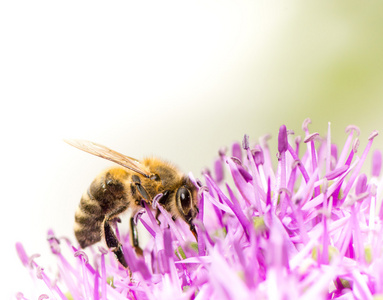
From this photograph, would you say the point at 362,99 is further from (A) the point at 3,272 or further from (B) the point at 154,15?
(A) the point at 3,272

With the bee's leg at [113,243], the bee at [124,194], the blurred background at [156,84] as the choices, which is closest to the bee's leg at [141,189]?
the bee at [124,194]

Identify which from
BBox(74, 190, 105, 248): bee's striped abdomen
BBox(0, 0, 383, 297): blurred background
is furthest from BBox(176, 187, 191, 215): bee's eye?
BBox(0, 0, 383, 297): blurred background

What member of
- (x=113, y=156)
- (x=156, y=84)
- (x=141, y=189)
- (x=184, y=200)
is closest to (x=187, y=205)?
(x=184, y=200)

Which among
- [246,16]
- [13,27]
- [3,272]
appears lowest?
[3,272]

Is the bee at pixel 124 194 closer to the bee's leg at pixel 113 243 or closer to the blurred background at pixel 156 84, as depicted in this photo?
the bee's leg at pixel 113 243

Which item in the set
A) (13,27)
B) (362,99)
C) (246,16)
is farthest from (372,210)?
(13,27)

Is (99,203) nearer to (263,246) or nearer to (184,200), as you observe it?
(184,200)
